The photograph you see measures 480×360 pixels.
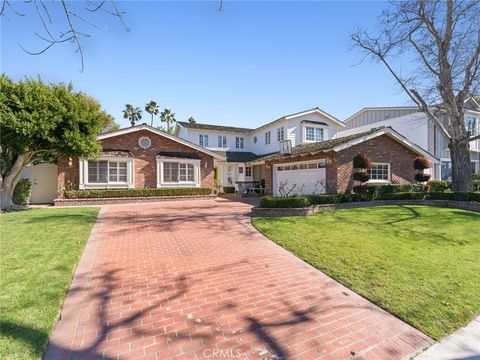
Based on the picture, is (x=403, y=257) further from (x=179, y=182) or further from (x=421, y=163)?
(x=179, y=182)

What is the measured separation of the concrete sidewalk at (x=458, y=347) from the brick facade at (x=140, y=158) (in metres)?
17.1

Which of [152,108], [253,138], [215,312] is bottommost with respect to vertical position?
[215,312]

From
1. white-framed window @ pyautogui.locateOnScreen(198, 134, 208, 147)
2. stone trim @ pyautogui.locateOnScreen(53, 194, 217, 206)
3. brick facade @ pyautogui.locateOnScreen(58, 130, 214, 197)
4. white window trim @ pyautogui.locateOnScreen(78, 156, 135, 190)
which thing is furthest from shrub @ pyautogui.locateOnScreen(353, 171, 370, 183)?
white-framed window @ pyautogui.locateOnScreen(198, 134, 208, 147)

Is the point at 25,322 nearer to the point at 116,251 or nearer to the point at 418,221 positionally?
the point at 116,251

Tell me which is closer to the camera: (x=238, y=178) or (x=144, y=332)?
(x=144, y=332)

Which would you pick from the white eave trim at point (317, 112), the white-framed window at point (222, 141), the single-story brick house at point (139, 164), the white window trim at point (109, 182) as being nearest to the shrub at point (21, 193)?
the single-story brick house at point (139, 164)

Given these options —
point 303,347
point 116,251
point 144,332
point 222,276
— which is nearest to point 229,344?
point 303,347

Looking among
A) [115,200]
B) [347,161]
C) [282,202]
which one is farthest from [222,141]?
[282,202]

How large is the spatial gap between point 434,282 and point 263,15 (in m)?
7.34

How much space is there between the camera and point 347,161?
575 inches

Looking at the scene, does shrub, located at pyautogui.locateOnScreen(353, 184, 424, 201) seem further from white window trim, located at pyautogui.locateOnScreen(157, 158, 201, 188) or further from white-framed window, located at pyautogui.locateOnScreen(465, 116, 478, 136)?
white-framed window, located at pyautogui.locateOnScreen(465, 116, 478, 136)

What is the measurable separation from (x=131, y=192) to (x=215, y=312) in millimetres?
14488

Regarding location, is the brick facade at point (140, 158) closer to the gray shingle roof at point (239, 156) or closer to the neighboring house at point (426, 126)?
the gray shingle roof at point (239, 156)

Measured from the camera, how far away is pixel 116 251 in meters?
6.22
